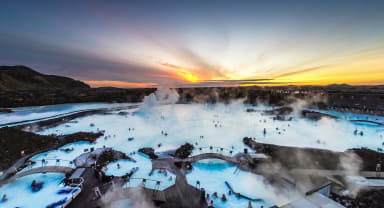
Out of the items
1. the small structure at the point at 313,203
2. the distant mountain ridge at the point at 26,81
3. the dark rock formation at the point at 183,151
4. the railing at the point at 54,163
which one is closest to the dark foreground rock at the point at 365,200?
the small structure at the point at 313,203

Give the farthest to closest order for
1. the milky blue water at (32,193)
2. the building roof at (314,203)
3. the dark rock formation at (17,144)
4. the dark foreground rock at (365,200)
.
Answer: the dark rock formation at (17,144) < the milky blue water at (32,193) < the dark foreground rock at (365,200) < the building roof at (314,203)

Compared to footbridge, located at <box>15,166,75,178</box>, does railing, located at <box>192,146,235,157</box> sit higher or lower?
lower

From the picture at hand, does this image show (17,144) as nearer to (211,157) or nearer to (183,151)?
(183,151)

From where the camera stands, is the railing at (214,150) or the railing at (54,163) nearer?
the railing at (54,163)

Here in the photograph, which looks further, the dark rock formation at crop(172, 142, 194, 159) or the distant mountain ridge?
the distant mountain ridge

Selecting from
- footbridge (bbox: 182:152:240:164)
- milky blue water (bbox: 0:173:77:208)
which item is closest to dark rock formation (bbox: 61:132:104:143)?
milky blue water (bbox: 0:173:77:208)

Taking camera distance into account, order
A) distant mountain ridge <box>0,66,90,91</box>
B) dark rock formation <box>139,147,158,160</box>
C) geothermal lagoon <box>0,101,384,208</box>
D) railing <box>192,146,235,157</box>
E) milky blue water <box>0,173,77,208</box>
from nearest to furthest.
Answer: milky blue water <box>0,173,77,208</box>
geothermal lagoon <box>0,101,384,208</box>
dark rock formation <box>139,147,158,160</box>
railing <box>192,146,235,157</box>
distant mountain ridge <box>0,66,90,91</box>

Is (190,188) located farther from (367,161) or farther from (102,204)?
(367,161)

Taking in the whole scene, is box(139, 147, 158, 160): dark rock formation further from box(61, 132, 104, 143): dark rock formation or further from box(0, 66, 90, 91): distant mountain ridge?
box(0, 66, 90, 91): distant mountain ridge

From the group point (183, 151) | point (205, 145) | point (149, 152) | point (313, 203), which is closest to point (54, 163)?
point (149, 152)

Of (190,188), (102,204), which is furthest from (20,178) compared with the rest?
(190,188)

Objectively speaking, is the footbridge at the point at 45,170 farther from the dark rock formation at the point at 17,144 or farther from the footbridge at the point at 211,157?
the footbridge at the point at 211,157
